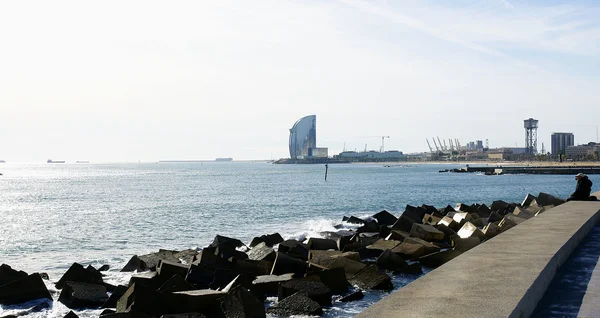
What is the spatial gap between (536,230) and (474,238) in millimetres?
3207

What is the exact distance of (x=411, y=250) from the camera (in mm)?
11820

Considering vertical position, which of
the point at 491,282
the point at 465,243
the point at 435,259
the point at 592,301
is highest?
the point at 491,282

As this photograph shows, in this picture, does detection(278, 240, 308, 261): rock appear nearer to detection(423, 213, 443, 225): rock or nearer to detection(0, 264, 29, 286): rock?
detection(0, 264, 29, 286): rock

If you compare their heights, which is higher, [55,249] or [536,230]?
[536,230]

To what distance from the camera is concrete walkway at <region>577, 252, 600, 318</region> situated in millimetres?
4777

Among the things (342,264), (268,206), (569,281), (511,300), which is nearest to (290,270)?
(342,264)

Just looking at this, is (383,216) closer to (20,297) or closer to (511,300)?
(20,297)

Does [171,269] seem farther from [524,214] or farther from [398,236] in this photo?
[524,214]

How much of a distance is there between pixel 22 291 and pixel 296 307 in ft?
14.5

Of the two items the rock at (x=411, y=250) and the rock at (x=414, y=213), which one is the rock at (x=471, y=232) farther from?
the rock at (x=414, y=213)

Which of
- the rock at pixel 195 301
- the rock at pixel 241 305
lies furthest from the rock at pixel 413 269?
the rock at pixel 195 301

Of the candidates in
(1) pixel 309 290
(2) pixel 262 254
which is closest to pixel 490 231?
(2) pixel 262 254

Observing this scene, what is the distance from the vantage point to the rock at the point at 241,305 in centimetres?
702

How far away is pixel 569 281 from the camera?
597 cm
